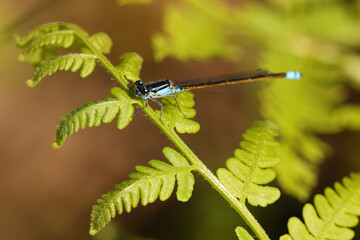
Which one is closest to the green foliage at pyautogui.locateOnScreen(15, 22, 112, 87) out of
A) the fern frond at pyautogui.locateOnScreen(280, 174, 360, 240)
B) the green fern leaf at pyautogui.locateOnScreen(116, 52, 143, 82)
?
the green fern leaf at pyautogui.locateOnScreen(116, 52, 143, 82)

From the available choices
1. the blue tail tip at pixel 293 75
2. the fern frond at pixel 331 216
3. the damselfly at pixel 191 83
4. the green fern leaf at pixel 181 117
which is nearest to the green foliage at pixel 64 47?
the damselfly at pixel 191 83

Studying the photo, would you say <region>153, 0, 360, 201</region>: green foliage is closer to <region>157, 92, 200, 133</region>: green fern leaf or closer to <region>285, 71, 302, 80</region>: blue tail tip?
<region>285, 71, 302, 80</region>: blue tail tip

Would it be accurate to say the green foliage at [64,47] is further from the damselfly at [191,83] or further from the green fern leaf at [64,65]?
the damselfly at [191,83]

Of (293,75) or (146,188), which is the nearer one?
(146,188)

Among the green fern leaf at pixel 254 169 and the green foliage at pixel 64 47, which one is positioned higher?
the green foliage at pixel 64 47

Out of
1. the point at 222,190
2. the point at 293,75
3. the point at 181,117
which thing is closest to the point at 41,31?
the point at 181,117

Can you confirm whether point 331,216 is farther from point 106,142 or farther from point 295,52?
point 106,142
